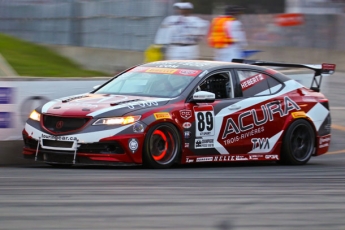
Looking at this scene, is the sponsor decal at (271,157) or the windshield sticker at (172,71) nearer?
the windshield sticker at (172,71)

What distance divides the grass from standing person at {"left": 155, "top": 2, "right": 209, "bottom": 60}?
339cm

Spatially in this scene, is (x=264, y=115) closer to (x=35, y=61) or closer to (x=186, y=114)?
(x=186, y=114)

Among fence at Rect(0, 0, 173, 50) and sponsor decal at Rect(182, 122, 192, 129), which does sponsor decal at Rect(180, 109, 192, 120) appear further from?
fence at Rect(0, 0, 173, 50)

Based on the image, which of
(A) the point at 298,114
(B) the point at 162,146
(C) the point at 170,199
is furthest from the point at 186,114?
(C) the point at 170,199

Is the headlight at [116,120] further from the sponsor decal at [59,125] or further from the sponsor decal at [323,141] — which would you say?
the sponsor decal at [323,141]

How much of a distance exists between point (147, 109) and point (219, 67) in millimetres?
1618

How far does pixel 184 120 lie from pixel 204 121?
14.7 inches

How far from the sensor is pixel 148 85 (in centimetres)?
1100

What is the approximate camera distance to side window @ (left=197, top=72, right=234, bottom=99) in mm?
11078

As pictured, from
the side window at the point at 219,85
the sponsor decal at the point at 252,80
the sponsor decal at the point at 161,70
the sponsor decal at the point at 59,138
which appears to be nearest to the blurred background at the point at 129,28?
the sponsor decal at the point at 252,80

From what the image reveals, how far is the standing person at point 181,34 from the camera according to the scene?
14.9 metres

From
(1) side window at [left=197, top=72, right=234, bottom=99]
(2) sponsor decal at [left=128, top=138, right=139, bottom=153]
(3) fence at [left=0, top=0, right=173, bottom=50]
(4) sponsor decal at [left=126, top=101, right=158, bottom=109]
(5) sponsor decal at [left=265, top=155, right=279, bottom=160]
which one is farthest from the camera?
(3) fence at [left=0, top=0, right=173, bottom=50]

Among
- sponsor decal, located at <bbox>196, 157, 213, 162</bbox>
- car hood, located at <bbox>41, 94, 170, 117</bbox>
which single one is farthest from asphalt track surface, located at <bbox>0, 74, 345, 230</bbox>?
car hood, located at <bbox>41, 94, 170, 117</bbox>

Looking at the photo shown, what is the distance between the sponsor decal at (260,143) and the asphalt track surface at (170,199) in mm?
1063
